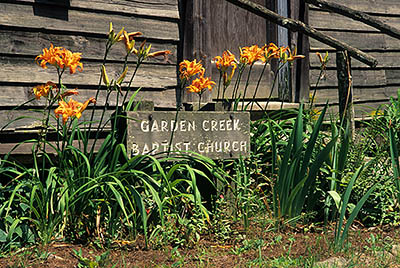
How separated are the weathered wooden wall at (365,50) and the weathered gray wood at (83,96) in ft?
8.04

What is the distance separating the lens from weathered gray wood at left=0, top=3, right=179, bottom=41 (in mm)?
4742

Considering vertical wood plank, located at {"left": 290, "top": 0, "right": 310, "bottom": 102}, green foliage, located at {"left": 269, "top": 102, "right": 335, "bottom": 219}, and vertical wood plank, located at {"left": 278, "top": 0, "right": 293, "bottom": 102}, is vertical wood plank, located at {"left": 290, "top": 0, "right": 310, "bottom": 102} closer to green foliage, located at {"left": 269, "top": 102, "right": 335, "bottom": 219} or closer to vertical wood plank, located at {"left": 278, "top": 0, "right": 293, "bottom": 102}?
vertical wood plank, located at {"left": 278, "top": 0, "right": 293, "bottom": 102}

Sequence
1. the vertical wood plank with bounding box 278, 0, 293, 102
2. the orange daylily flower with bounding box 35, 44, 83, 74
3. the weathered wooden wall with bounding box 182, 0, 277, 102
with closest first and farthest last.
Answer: the orange daylily flower with bounding box 35, 44, 83, 74 → the weathered wooden wall with bounding box 182, 0, 277, 102 → the vertical wood plank with bounding box 278, 0, 293, 102

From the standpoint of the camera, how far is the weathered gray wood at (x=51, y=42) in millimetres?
4750

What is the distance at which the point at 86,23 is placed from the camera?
17.1 ft

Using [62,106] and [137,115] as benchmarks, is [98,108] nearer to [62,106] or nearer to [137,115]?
[137,115]

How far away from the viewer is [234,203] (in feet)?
12.5

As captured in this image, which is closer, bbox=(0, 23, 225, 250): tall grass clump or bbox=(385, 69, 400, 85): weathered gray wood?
bbox=(0, 23, 225, 250): tall grass clump

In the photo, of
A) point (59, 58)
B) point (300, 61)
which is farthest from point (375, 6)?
point (59, 58)

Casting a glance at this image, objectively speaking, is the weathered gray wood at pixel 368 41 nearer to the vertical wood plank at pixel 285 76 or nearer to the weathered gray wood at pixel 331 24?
the weathered gray wood at pixel 331 24

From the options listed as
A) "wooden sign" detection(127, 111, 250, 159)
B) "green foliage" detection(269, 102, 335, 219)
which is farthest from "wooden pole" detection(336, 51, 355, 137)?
"wooden sign" detection(127, 111, 250, 159)

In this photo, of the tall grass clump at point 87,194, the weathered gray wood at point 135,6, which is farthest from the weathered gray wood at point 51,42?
the tall grass clump at point 87,194

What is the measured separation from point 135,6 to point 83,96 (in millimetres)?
1093

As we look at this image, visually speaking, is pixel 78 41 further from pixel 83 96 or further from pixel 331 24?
pixel 331 24
